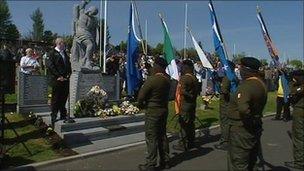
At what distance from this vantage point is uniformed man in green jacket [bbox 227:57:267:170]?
7195 millimetres

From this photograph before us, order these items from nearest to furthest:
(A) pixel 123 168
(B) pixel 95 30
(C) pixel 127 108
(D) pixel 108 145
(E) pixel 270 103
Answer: (A) pixel 123 168 → (D) pixel 108 145 → (C) pixel 127 108 → (B) pixel 95 30 → (E) pixel 270 103

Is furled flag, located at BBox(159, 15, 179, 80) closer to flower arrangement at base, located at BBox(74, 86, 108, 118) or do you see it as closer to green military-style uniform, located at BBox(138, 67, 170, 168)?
flower arrangement at base, located at BBox(74, 86, 108, 118)

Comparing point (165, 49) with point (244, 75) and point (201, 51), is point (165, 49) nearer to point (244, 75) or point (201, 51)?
point (201, 51)

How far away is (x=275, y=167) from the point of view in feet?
32.2

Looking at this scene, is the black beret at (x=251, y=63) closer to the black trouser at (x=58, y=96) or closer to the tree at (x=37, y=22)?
A: the black trouser at (x=58, y=96)

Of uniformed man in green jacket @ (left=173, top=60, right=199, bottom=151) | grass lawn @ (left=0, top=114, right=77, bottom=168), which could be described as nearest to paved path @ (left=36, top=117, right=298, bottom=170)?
uniformed man in green jacket @ (left=173, top=60, right=199, bottom=151)

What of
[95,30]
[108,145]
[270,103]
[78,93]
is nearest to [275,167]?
[108,145]

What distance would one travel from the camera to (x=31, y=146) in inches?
402

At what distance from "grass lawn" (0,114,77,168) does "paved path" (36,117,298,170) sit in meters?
0.46

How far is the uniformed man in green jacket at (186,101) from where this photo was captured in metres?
11.2

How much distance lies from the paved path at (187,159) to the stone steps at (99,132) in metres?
0.60

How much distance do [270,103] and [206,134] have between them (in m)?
11.3

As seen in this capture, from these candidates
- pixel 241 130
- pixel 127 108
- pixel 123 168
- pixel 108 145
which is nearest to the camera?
pixel 241 130

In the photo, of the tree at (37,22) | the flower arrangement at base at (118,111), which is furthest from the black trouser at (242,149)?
the tree at (37,22)
